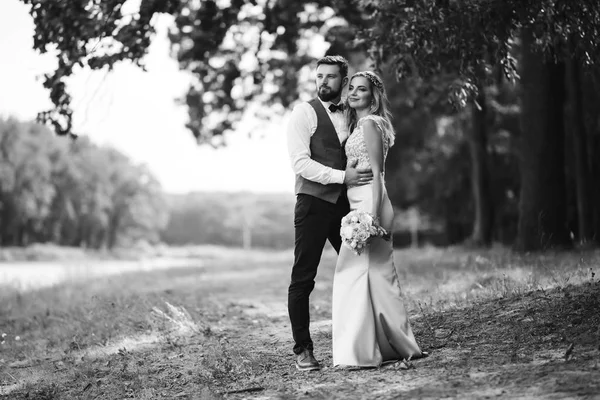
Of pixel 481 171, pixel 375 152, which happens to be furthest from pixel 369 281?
pixel 481 171

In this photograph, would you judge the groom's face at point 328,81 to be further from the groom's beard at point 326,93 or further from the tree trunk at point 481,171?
the tree trunk at point 481,171

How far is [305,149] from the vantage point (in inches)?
207

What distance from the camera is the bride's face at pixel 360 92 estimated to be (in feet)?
17.5

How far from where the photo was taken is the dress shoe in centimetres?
532

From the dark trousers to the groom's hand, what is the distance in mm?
278

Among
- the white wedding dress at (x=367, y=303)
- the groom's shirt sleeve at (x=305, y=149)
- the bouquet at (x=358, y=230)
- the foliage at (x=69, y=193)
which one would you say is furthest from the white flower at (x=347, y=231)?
the foliage at (x=69, y=193)

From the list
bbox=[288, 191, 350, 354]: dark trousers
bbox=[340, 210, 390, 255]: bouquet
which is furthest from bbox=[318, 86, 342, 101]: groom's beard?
bbox=[340, 210, 390, 255]: bouquet

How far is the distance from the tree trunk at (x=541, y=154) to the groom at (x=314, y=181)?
7.90 metres

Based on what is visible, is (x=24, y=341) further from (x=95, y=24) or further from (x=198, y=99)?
(x=198, y=99)

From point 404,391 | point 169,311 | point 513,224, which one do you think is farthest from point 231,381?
point 513,224

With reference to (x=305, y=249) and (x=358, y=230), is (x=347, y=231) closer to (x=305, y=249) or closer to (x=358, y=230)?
(x=358, y=230)

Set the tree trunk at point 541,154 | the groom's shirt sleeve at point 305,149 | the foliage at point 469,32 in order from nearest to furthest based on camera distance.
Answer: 1. the groom's shirt sleeve at point 305,149
2. the foliage at point 469,32
3. the tree trunk at point 541,154

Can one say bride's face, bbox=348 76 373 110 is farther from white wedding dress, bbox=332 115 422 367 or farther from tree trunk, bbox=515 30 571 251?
tree trunk, bbox=515 30 571 251

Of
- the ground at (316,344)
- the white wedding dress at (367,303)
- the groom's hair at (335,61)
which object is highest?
the groom's hair at (335,61)
